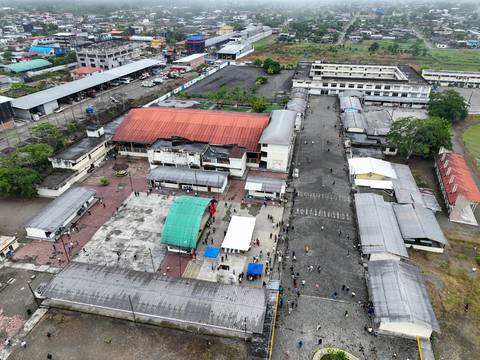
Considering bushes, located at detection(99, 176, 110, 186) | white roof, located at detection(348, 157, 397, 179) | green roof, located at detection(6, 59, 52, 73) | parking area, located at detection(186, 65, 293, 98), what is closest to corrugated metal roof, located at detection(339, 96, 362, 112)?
parking area, located at detection(186, 65, 293, 98)

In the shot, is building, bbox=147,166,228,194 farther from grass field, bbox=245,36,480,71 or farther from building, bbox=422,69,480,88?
grass field, bbox=245,36,480,71

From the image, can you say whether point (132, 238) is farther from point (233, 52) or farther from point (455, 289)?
point (233, 52)

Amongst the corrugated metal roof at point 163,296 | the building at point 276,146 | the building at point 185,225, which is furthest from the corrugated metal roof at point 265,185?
the corrugated metal roof at point 163,296

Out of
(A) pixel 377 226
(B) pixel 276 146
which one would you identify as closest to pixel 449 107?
(B) pixel 276 146

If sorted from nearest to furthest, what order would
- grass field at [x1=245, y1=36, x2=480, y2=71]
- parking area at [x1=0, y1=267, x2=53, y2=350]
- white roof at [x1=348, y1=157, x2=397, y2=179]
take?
1. parking area at [x1=0, y1=267, x2=53, y2=350]
2. white roof at [x1=348, y1=157, x2=397, y2=179]
3. grass field at [x1=245, y1=36, x2=480, y2=71]

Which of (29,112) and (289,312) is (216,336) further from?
(29,112)

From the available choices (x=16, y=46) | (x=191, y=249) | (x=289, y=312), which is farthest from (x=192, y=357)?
(x=16, y=46)
